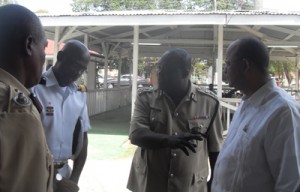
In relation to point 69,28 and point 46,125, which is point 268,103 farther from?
point 69,28

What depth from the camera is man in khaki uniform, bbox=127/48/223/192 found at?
256 centimetres

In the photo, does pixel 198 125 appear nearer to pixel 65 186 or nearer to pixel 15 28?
pixel 65 186

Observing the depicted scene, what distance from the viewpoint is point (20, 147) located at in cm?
102

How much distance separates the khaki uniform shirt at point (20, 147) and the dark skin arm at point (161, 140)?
4.23 feet

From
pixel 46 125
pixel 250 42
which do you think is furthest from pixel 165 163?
pixel 250 42

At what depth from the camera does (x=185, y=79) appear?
104 inches

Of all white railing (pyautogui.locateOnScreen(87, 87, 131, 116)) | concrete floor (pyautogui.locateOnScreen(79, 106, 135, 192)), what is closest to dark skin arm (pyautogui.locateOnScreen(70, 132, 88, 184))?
concrete floor (pyautogui.locateOnScreen(79, 106, 135, 192))

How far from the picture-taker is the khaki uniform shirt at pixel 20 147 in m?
1.00

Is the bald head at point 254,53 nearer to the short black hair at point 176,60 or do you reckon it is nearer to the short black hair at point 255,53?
the short black hair at point 255,53

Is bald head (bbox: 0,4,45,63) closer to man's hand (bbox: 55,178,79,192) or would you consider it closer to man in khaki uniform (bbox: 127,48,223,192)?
man's hand (bbox: 55,178,79,192)

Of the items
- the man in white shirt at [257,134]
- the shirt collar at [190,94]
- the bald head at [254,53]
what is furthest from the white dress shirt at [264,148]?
the shirt collar at [190,94]

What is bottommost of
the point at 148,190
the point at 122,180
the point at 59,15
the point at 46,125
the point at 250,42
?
the point at 122,180

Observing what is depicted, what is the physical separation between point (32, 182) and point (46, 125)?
4.81ft

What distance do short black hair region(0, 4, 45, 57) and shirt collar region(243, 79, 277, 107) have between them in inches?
47.3
